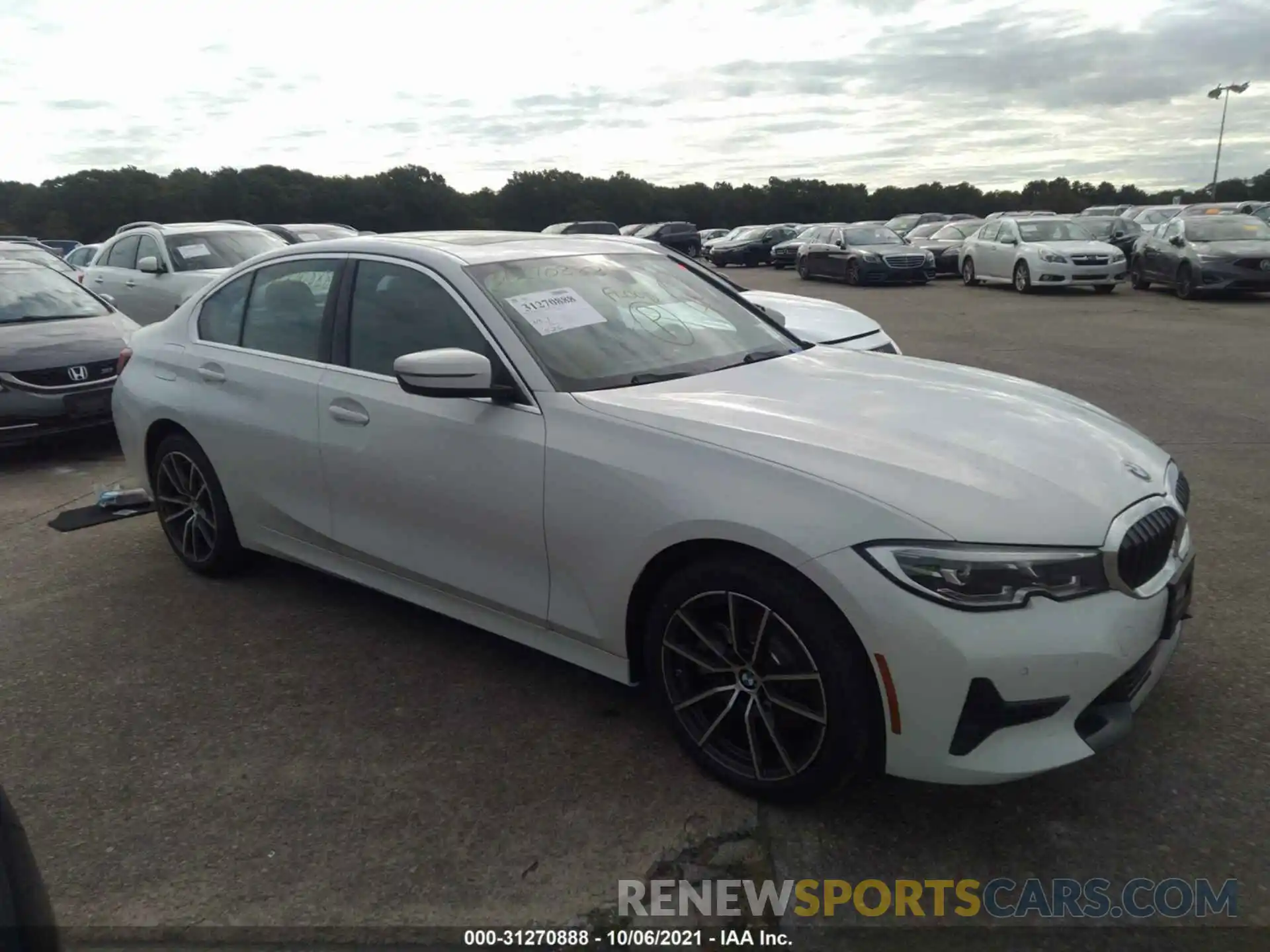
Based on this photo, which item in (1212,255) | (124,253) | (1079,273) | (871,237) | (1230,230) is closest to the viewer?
(124,253)

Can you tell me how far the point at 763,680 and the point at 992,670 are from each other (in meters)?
0.64

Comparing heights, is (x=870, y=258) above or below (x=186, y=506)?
above

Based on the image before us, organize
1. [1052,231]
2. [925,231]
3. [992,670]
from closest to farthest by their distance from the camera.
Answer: [992,670] → [1052,231] → [925,231]

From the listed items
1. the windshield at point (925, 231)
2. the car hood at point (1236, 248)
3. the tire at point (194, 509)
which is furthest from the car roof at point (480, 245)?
the windshield at point (925, 231)

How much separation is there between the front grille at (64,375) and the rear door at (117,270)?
4747 mm

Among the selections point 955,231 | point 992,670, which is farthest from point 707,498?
point 955,231

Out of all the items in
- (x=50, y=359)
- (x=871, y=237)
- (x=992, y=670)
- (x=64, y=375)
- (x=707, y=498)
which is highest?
(x=871, y=237)

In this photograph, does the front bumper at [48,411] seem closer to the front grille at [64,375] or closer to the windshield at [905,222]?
the front grille at [64,375]

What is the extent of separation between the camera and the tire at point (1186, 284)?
17484 mm

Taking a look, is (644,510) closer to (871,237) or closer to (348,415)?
(348,415)

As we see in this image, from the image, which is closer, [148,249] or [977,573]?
[977,573]

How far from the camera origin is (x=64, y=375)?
753 cm

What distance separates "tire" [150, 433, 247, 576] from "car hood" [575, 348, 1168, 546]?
7.41 ft

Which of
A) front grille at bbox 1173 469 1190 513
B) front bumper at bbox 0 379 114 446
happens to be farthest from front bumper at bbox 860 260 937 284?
front grille at bbox 1173 469 1190 513
